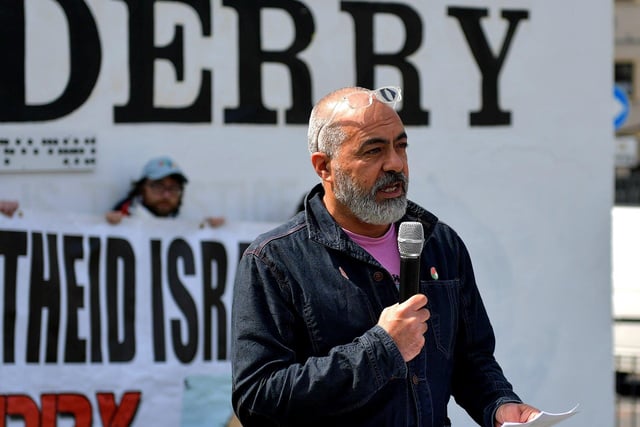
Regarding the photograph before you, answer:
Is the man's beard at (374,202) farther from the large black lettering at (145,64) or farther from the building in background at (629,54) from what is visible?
the building in background at (629,54)

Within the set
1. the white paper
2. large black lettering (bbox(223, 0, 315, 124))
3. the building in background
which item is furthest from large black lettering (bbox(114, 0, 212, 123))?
the building in background

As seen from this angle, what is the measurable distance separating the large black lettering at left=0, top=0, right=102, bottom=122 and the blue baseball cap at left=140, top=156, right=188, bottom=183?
1.55 ft

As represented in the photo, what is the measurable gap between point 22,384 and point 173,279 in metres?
0.91

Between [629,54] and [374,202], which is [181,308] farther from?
[629,54]

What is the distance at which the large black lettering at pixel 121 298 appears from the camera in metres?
5.92

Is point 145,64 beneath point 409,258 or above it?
above

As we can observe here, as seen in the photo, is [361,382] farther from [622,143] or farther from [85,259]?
[622,143]

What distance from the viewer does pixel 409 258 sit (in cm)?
266

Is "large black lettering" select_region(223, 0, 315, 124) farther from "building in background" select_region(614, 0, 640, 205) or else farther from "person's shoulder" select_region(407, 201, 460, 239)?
"building in background" select_region(614, 0, 640, 205)

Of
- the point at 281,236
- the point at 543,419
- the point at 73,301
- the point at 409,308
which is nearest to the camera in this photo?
the point at 409,308

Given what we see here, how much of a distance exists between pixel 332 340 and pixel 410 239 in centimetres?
30

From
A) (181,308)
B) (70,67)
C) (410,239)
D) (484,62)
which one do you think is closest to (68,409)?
(181,308)

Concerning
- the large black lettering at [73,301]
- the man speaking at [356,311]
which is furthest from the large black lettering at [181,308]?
the man speaking at [356,311]

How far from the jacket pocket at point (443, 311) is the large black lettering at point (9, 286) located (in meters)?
3.38
